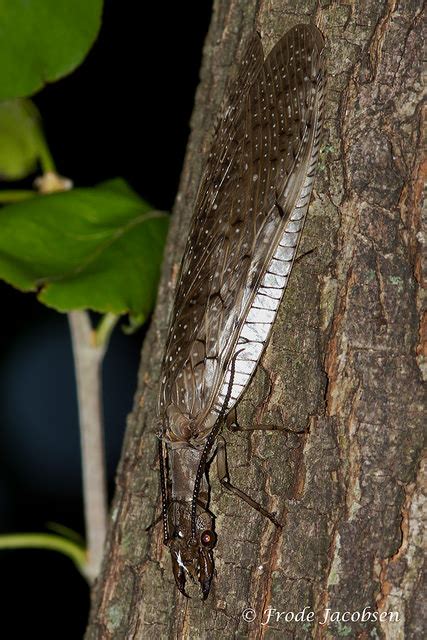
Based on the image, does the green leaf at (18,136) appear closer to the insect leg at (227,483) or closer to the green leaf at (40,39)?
the green leaf at (40,39)

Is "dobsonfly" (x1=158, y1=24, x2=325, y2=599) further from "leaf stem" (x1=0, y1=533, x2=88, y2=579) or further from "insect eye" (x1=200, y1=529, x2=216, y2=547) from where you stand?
"leaf stem" (x1=0, y1=533, x2=88, y2=579)

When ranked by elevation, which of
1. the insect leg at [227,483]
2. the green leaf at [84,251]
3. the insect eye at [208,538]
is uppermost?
the green leaf at [84,251]

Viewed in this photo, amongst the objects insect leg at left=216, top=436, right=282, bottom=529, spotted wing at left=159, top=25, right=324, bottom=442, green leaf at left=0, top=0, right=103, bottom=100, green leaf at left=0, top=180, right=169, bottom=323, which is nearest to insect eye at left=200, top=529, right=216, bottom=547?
insect leg at left=216, top=436, right=282, bottom=529

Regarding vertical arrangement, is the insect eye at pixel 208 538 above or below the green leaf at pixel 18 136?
below

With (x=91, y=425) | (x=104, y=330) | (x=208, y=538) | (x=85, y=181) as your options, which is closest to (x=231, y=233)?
(x=208, y=538)

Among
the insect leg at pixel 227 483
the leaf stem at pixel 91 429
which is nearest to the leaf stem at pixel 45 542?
the leaf stem at pixel 91 429

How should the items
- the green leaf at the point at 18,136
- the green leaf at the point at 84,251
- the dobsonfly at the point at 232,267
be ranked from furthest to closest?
the green leaf at the point at 18,136 → the green leaf at the point at 84,251 → the dobsonfly at the point at 232,267
